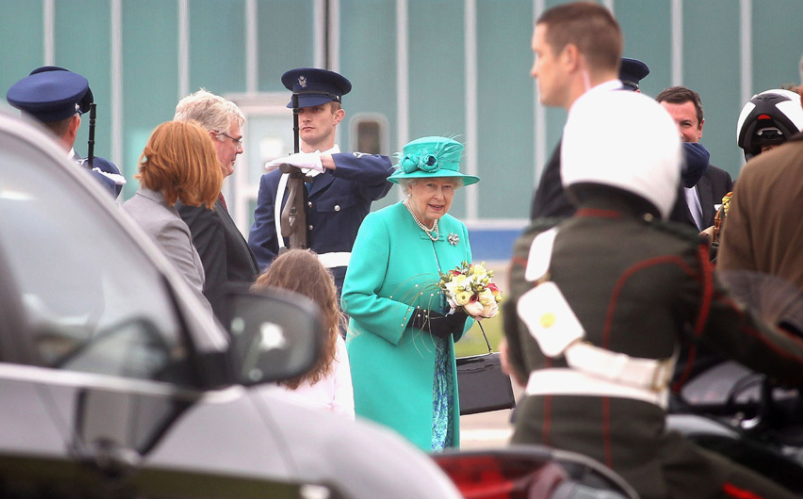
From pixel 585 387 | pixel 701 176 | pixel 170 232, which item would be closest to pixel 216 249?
pixel 170 232

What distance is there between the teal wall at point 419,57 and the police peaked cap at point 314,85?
10.8m

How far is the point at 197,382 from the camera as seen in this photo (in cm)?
207

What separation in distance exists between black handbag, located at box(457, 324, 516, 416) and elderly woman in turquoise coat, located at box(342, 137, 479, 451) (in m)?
0.05

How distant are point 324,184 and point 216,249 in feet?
4.50

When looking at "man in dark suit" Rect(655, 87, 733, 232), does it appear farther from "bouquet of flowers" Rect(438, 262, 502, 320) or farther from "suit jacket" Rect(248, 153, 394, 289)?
"suit jacket" Rect(248, 153, 394, 289)

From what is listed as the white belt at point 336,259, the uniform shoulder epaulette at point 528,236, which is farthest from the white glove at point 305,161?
the uniform shoulder epaulette at point 528,236

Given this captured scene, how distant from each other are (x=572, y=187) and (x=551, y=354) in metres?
0.39

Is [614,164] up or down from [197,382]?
up

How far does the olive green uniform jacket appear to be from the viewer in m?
2.67

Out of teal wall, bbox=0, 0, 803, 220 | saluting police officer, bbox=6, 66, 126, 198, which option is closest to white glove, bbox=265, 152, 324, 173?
saluting police officer, bbox=6, 66, 126, 198

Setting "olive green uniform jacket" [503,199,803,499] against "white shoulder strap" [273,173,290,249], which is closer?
"olive green uniform jacket" [503,199,803,499]

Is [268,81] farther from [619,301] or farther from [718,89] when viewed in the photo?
[619,301]

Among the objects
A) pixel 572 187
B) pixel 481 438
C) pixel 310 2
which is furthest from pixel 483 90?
pixel 572 187

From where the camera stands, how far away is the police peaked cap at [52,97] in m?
5.37
